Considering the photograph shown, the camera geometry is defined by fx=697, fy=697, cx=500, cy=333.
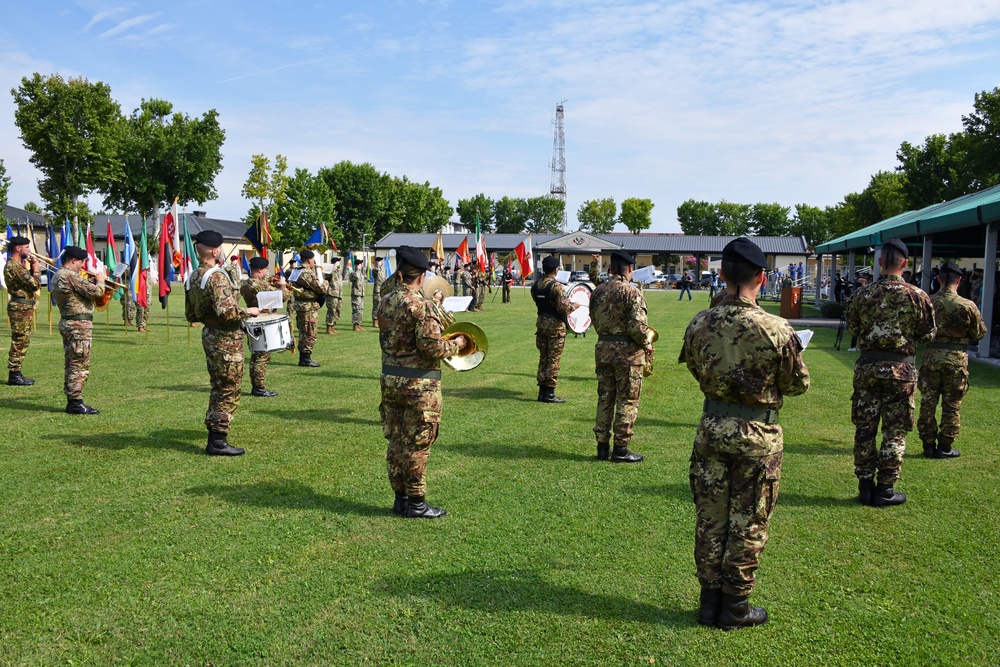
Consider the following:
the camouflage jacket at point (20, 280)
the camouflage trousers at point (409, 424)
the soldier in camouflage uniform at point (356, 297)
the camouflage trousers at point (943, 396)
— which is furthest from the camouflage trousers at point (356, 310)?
the camouflage trousers at point (943, 396)

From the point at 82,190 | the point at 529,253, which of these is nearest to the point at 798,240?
the point at 529,253

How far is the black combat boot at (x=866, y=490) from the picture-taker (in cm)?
640

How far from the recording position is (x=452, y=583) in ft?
15.5

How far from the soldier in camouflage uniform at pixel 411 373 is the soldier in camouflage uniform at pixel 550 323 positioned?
5.12 meters

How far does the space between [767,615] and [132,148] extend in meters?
65.3

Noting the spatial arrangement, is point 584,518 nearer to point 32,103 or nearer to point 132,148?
point 32,103

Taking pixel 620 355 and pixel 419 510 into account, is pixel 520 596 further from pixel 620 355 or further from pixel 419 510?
pixel 620 355

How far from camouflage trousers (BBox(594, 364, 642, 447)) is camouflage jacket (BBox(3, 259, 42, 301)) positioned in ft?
32.4

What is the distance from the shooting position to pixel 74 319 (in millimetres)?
9812

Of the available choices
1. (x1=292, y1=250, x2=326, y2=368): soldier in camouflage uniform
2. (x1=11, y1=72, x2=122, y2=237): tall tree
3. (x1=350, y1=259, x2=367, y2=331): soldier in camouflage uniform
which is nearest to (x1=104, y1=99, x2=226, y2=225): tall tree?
(x1=11, y1=72, x2=122, y2=237): tall tree

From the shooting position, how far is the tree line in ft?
104

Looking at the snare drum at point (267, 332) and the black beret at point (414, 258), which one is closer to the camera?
the black beret at point (414, 258)

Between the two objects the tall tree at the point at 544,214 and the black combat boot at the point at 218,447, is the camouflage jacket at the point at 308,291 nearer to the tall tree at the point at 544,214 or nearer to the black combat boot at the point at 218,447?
the black combat boot at the point at 218,447

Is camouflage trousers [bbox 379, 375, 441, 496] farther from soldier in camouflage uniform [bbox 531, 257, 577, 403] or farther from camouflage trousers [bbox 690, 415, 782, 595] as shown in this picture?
soldier in camouflage uniform [bbox 531, 257, 577, 403]
